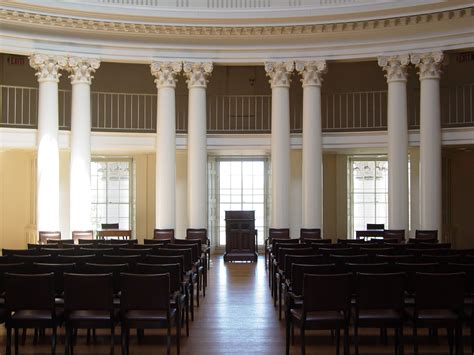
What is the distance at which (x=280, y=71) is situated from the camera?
19.0 metres

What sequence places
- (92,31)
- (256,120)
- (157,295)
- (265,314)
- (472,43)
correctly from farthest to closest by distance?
(256,120) → (92,31) → (472,43) → (265,314) → (157,295)

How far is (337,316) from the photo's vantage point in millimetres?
7367

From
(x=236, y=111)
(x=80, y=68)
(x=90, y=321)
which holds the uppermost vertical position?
(x=80, y=68)

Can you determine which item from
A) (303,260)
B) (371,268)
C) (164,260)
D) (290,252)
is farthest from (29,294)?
(290,252)

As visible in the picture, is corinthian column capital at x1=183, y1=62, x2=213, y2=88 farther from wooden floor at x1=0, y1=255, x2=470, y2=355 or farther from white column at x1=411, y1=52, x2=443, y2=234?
wooden floor at x1=0, y1=255, x2=470, y2=355

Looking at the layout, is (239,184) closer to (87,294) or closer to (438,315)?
(438,315)

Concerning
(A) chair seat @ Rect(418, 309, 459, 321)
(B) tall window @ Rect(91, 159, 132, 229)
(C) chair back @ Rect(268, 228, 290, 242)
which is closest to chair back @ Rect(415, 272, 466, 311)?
(A) chair seat @ Rect(418, 309, 459, 321)

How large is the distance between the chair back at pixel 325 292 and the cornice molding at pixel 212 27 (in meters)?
11.9

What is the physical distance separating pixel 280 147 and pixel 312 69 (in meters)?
2.63

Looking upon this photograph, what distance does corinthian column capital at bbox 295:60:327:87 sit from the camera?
61.8 ft

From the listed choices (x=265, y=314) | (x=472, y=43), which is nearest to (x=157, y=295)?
(x=265, y=314)

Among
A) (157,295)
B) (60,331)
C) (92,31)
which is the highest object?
(92,31)

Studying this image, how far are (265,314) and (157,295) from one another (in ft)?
11.4

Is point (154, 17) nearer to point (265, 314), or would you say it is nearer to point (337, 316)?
point (265, 314)
